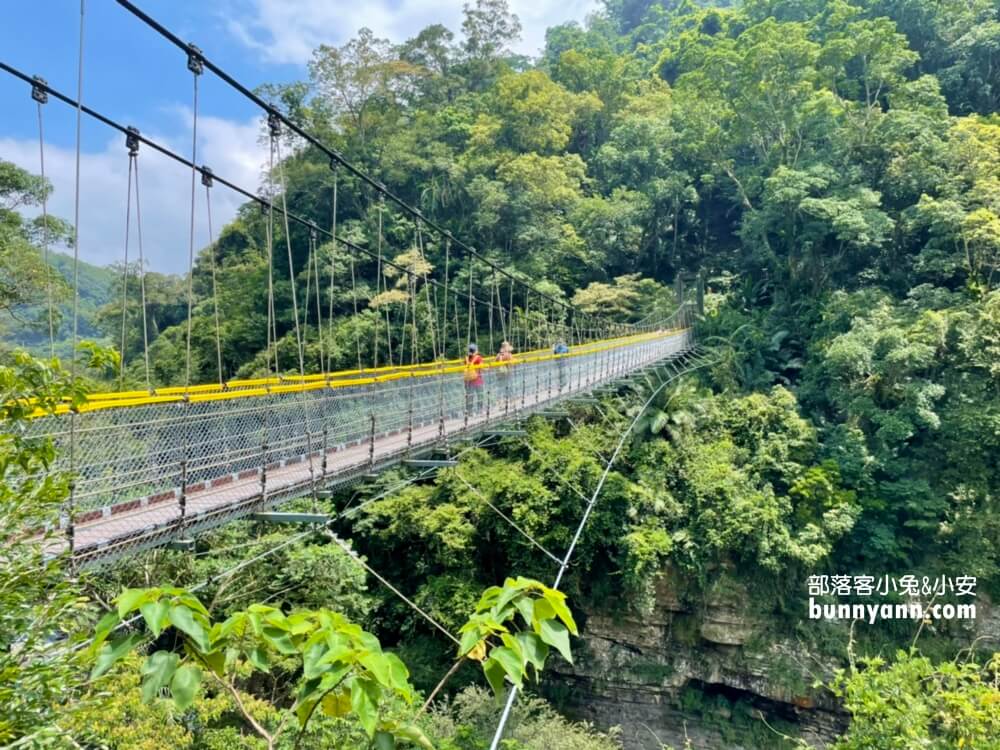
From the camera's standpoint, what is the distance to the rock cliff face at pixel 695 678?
8.59 metres

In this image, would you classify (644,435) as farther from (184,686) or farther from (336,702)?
(184,686)

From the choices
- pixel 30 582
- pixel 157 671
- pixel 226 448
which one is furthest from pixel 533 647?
pixel 226 448

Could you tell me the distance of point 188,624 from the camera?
0.68 m

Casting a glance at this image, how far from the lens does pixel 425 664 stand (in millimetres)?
8078

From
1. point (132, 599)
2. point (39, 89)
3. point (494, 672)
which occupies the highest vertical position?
point (39, 89)

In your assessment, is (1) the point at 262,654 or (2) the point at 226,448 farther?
(2) the point at 226,448

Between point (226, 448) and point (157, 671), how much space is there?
265 cm

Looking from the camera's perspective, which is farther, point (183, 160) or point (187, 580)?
point (187, 580)

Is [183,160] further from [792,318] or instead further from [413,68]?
[413,68]

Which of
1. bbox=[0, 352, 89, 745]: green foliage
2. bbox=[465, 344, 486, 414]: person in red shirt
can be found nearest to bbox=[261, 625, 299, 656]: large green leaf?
bbox=[0, 352, 89, 745]: green foliage

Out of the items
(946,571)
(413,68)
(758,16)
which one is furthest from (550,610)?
(758,16)

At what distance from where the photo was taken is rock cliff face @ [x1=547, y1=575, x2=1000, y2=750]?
28.2 ft

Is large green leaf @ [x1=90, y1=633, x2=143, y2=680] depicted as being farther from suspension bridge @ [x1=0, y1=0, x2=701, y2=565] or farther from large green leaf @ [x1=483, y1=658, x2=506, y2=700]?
suspension bridge @ [x1=0, y1=0, x2=701, y2=565]

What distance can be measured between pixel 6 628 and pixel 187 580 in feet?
17.9
